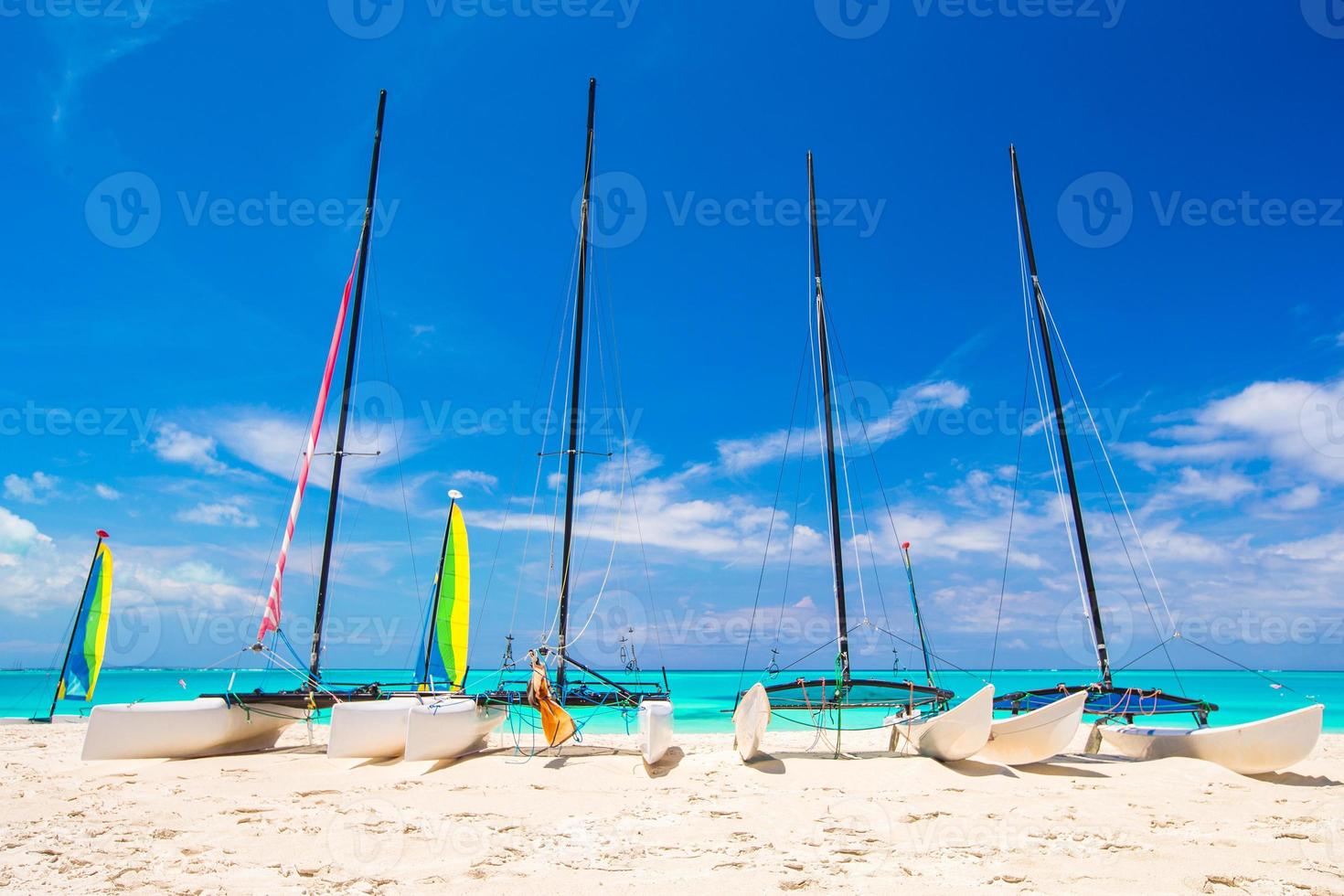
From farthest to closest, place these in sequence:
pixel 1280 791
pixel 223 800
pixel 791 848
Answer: pixel 1280 791 → pixel 223 800 → pixel 791 848

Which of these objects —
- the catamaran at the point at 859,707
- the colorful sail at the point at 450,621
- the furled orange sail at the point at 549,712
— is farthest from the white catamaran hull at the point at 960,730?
the colorful sail at the point at 450,621

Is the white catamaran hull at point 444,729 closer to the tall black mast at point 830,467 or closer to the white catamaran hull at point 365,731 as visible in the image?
the white catamaran hull at point 365,731

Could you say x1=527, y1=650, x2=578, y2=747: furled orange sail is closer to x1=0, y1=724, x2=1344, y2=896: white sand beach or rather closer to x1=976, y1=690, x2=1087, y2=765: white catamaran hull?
x1=0, y1=724, x2=1344, y2=896: white sand beach

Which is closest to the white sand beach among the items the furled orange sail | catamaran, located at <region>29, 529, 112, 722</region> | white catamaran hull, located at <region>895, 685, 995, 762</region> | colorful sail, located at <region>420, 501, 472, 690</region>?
white catamaran hull, located at <region>895, 685, 995, 762</region>

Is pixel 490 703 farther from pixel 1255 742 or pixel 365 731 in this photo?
pixel 1255 742

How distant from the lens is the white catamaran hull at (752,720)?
40.2 feet

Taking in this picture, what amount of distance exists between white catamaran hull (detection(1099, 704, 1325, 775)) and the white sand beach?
0.35m

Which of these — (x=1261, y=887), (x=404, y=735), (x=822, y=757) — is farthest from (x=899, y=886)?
(x=404, y=735)

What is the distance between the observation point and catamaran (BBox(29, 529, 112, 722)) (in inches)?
885

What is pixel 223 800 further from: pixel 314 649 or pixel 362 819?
pixel 314 649

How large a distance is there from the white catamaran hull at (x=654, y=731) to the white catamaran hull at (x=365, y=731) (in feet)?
13.3

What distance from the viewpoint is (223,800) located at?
9305mm

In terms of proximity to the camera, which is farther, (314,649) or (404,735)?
(314,649)

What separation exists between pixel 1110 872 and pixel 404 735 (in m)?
10.7
